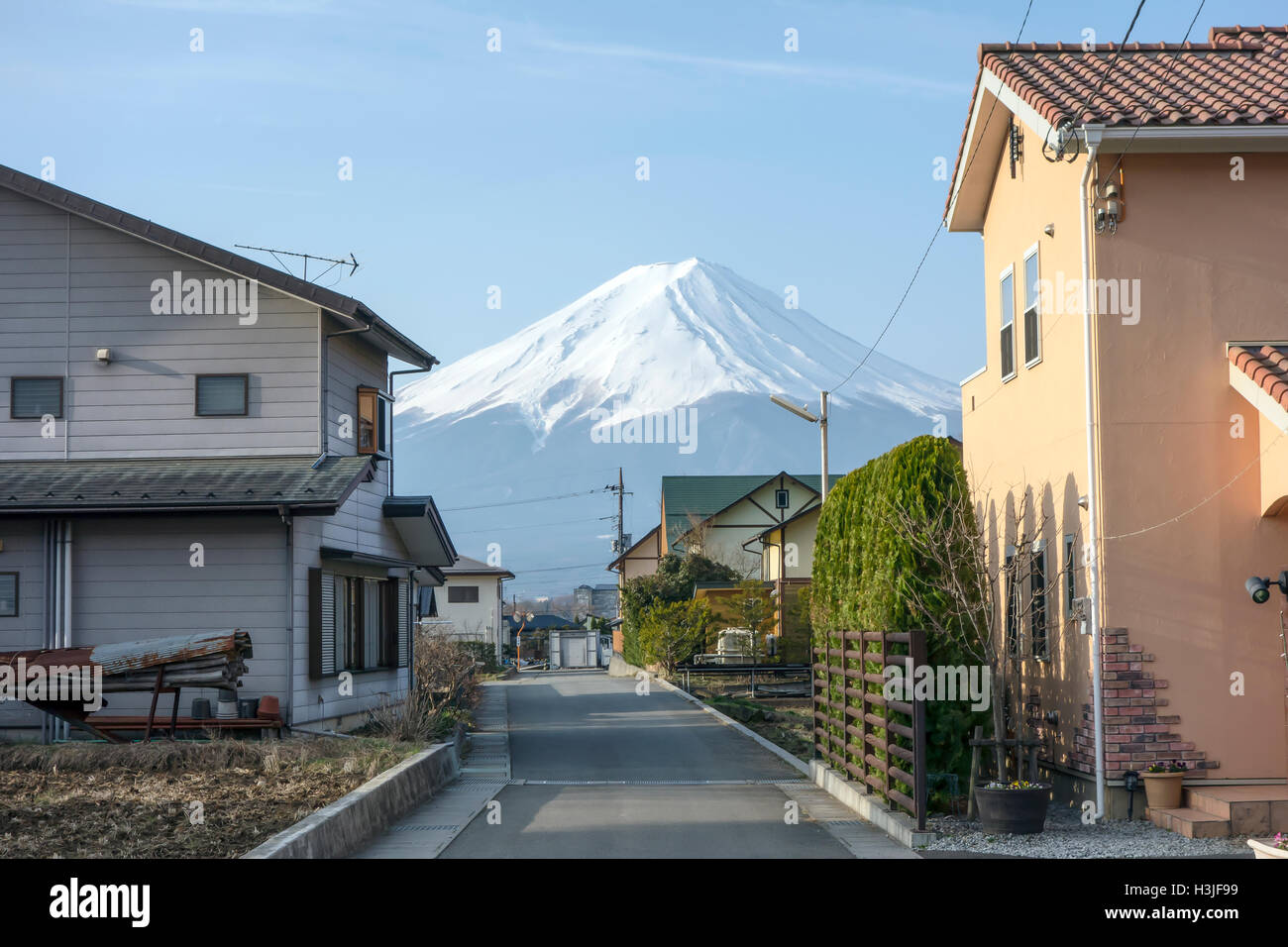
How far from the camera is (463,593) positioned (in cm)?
6103

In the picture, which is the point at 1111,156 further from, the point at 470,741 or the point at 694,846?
the point at 470,741

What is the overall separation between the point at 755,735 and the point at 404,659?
661 cm

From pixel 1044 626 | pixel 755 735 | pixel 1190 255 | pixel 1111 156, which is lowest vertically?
pixel 755 735

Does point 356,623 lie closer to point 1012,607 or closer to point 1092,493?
point 1012,607

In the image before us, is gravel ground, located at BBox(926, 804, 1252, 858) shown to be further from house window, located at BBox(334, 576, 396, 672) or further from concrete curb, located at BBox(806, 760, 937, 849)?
house window, located at BBox(334, 576, 396, 672)

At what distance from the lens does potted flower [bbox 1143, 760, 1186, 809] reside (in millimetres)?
11680

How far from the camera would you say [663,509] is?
205 feet

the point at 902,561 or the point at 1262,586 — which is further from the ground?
the point at 902,561

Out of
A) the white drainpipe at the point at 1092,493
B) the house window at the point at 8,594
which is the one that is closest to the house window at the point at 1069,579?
the white drainpipe at the point at 1092,493

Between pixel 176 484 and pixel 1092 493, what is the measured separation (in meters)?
11.9

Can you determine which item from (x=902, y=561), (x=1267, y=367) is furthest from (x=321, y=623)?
(x=1267, y=367)

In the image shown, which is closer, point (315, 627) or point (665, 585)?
→ point (315, 627)
